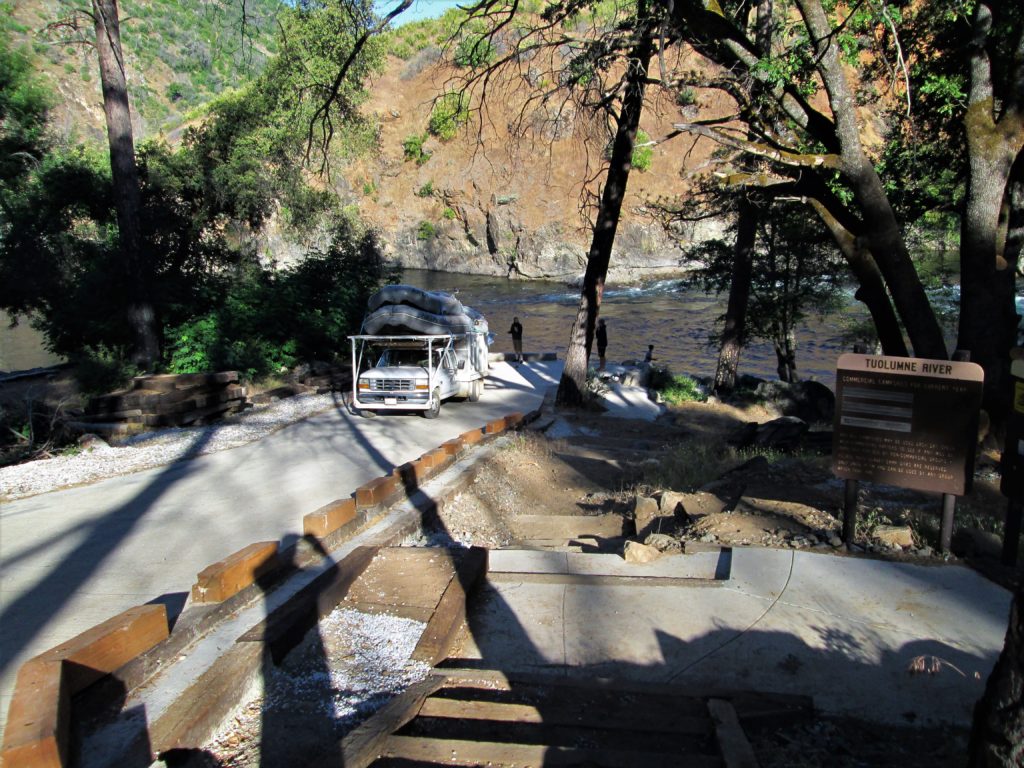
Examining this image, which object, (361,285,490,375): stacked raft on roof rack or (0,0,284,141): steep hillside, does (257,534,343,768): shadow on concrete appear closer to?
(0,0,284,141): steep hillside

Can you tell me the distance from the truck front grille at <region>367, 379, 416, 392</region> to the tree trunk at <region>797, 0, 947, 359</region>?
29.0 ft

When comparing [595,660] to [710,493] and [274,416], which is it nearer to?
[710,493]

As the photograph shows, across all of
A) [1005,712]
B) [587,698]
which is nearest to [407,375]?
[587,698]

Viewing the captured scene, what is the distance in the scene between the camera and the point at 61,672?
11.9 feet

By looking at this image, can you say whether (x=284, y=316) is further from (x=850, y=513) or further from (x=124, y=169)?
(x=850, y=513)

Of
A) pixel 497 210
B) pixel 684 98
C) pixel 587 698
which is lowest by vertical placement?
pixel 587 698

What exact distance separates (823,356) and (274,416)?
26873 millimetres

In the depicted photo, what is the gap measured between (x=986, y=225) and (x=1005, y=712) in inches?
357

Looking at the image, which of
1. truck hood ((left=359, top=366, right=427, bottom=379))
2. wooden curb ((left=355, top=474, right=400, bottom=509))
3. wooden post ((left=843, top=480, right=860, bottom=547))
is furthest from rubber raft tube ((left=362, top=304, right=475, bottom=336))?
wooden post ((left=843, top=480, right=860, bottom=547))

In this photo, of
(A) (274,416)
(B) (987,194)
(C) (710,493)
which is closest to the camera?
(C) (710,493)

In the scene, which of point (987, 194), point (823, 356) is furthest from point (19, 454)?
point (823, 356)

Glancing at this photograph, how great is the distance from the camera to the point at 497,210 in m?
69.7

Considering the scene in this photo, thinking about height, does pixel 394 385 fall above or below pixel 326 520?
above

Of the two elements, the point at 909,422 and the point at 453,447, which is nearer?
the point at 909,422
